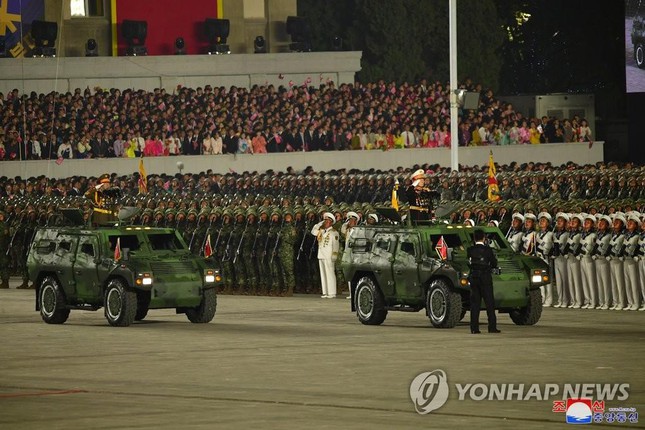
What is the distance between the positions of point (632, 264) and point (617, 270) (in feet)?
1.04

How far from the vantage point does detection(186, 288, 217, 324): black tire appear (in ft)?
98.7

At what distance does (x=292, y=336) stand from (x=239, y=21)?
37677 millimetres

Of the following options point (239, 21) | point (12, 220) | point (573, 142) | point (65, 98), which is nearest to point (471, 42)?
point (239, 21)

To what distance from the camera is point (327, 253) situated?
3578cm

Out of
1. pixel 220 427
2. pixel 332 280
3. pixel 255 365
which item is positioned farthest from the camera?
pixel 332 280

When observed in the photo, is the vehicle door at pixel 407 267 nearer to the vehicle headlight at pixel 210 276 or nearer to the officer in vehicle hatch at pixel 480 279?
the officer in vehicle hatch at pixel 480 279

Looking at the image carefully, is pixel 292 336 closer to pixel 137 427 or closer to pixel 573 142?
pixel 137 427

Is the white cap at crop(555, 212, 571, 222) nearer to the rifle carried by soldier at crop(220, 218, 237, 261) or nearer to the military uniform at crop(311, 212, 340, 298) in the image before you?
the military uniform at crop(311, 212, 340, 298)

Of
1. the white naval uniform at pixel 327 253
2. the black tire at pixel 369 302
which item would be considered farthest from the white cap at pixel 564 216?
the white naval uniform at pixel 327 253

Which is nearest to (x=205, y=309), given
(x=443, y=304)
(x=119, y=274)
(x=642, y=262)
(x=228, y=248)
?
(x=119, y=274)

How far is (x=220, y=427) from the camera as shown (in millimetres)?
18016

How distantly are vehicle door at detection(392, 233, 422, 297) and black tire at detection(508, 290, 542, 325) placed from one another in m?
1.61

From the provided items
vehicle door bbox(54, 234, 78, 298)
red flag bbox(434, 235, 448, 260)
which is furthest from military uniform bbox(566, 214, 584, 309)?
vehicle door bbox(54, 234, 78, 298)

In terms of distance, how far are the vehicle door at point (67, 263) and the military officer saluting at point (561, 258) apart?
831cm
